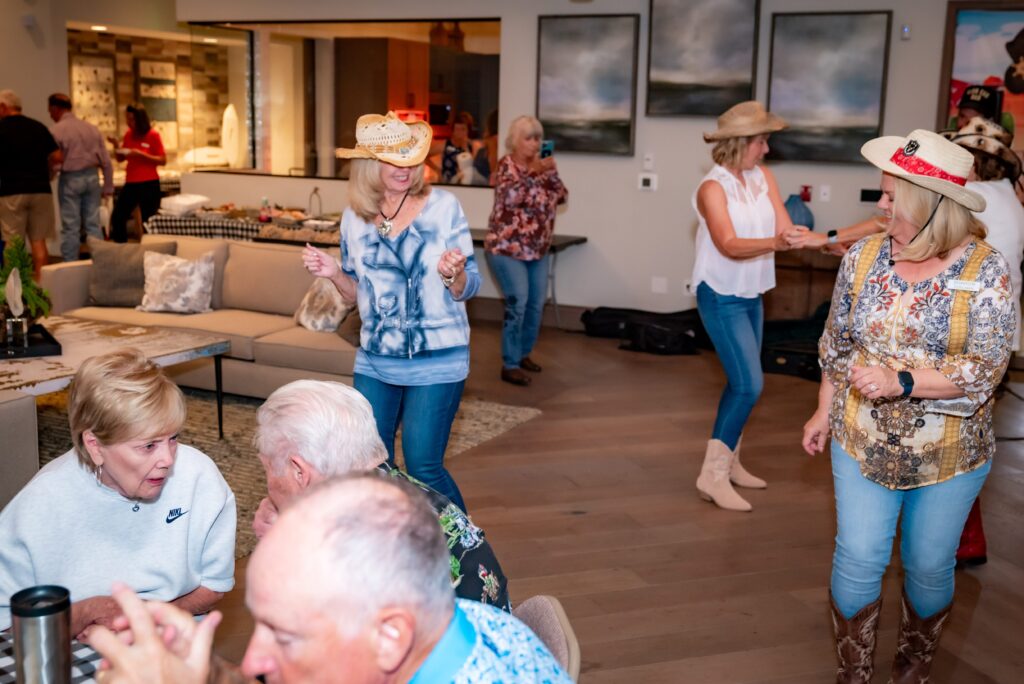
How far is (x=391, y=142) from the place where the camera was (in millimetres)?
3254

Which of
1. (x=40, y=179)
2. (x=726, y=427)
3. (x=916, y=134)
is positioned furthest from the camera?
(x=40, y=179)

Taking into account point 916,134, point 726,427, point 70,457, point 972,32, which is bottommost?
point 726,427

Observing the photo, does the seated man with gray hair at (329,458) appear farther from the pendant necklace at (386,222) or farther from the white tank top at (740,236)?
the white tank top at (740,236)

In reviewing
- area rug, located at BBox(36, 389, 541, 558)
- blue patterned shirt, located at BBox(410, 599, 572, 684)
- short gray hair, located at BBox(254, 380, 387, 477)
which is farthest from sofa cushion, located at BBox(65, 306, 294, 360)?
blue patterned shirt, located at BBox(410, 599, 572, 684)

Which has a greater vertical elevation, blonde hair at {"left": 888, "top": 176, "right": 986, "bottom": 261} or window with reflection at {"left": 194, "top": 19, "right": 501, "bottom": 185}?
window with reflection at {"left": 194, "top": 19, "right": 501, "bottom": 185}

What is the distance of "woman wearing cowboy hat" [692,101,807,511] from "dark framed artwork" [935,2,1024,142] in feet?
11.4

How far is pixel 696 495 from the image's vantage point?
473 cm

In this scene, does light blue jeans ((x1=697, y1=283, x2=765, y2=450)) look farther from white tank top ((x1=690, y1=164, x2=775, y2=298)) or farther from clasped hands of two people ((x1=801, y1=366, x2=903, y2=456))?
clasped hands of two people ((x1=801, y1=366, x2=903, y2=456))

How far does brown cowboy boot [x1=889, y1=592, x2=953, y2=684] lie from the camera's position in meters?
2.82

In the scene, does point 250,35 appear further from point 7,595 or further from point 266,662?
point 266,662

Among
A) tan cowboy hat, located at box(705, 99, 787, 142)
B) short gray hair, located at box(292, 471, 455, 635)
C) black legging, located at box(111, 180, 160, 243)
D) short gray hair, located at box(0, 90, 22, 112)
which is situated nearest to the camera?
short gray hair, located at box(292, 471, 455, 635)

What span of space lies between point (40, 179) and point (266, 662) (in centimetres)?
908

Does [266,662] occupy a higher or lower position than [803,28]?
lower

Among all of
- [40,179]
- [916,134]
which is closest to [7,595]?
[916,134]
